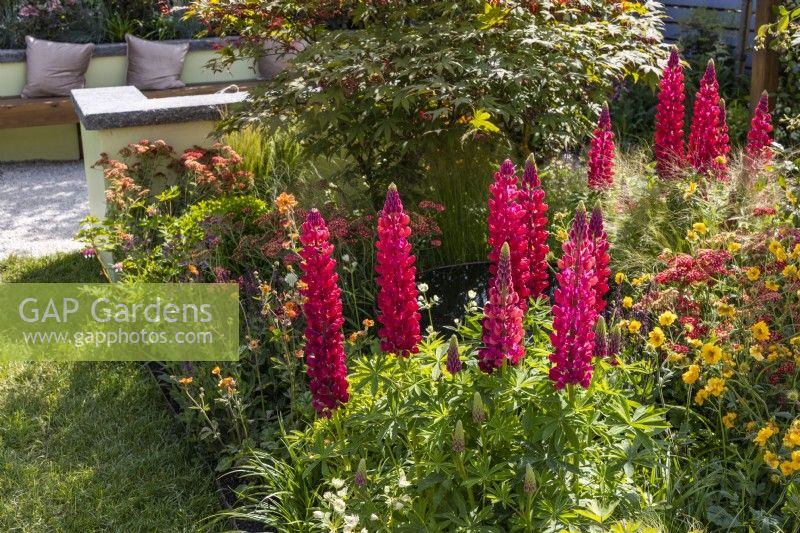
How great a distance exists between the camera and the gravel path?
A: 6496 millimetres

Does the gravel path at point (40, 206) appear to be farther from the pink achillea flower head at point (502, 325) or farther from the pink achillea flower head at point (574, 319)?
the pink achillea flower head at point (574, 319)

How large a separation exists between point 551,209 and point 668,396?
1.71 meters

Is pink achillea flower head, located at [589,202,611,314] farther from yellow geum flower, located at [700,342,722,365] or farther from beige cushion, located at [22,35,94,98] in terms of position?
beige cushion, located at [22,35,94,98]

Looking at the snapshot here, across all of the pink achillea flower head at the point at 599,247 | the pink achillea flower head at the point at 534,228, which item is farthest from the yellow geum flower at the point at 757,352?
the pink achillea flower head at the point at 534,228

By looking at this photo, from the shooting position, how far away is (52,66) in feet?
29.0

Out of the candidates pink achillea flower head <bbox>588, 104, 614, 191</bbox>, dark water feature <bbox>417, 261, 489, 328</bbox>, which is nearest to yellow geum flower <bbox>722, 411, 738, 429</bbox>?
dark water feature <bbox>417, 261, 489, 328</bbox>

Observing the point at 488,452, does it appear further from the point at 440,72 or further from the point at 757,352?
the point at 440,72

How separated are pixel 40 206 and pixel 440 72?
449cm

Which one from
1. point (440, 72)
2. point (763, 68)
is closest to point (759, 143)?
point (440, 72)

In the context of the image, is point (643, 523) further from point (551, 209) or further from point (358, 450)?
point (551, 209)

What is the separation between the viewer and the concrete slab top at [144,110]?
5371 mm

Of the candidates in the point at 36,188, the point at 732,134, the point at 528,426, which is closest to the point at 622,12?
the point at 732,134

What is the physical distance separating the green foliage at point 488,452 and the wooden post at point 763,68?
15.2 ft

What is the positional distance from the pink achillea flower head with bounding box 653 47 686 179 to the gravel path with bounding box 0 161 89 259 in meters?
3.94
